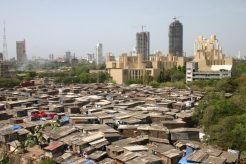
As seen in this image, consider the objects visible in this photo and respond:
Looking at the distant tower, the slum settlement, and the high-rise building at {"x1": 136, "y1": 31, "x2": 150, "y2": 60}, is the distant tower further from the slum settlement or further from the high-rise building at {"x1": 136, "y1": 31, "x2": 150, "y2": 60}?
the slum settlement

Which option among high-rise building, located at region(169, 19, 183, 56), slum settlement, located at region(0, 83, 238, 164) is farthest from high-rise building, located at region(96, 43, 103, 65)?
slum settlement, located at region(0, 83, 238, 164)

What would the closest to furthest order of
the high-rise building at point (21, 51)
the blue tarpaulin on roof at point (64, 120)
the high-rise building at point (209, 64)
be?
the blue tarpaulin on roof at point (64, 120)
the high-rise building at point (209, 64)
the high-rise building at point (21, 51)

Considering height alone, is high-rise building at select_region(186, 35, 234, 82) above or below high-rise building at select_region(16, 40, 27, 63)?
below

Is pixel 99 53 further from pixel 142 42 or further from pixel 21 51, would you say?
pixel 142 42

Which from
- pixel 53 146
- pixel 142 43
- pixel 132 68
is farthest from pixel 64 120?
pixel 142 43

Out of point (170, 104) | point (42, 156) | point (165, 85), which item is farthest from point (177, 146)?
point (165, 85)

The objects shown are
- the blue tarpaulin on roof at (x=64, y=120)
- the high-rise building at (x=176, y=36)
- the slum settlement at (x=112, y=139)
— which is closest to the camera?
the slum settlement at (x=112, y=139)

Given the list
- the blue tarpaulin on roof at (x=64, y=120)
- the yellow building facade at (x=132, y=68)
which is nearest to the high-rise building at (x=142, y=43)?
the yellow building facade at (x=132, y=68)

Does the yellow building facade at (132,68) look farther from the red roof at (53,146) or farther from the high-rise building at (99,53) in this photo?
the high-rise building at (99,53)
